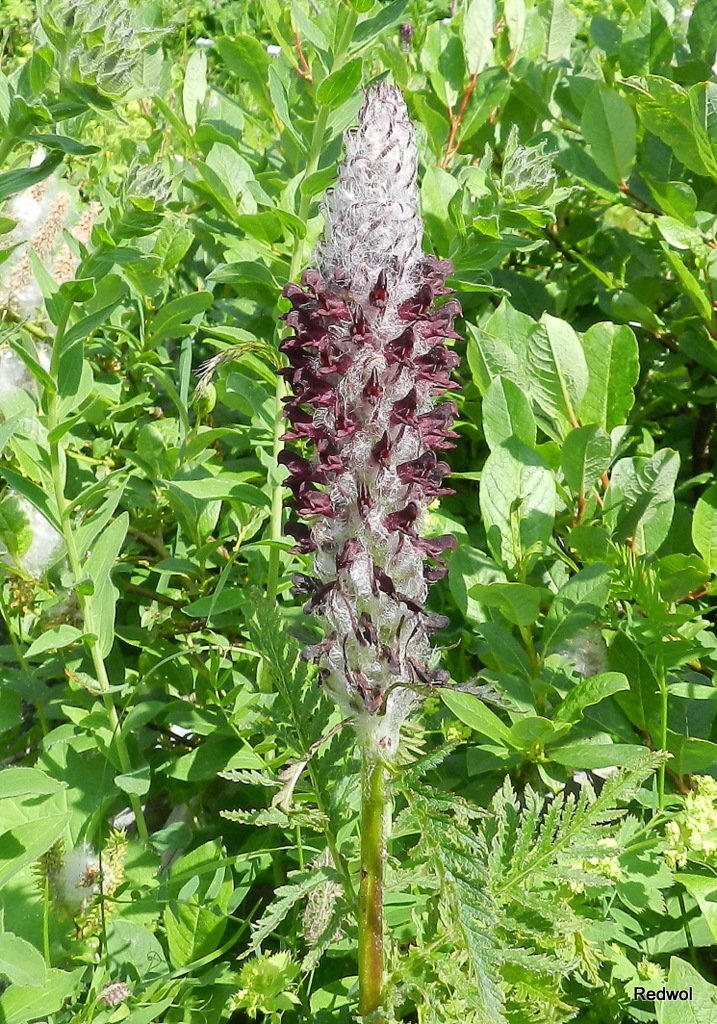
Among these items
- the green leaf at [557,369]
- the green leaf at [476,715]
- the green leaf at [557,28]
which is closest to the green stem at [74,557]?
the green leaf at [476,715]

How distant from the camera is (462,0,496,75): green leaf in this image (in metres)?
2.56

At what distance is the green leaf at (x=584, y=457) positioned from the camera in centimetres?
197

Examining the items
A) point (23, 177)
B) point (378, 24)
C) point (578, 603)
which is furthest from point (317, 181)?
point (578, 603)

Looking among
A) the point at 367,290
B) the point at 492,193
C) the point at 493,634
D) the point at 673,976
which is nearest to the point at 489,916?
the point at 673,976

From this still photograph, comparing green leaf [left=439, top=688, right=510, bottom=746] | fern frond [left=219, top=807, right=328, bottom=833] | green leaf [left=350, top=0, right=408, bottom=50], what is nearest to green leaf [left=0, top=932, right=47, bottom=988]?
A: fern frond [left=219, top=807, right=328, bottom=833]

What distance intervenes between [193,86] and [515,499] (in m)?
1.67

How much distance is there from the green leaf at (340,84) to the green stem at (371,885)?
1.34 metres

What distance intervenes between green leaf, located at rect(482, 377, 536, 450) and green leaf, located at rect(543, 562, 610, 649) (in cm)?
32

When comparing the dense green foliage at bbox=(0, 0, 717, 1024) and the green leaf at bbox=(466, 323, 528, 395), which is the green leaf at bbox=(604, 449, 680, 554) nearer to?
the dense green foliage at bbox=(0, 0, 717, 1024)

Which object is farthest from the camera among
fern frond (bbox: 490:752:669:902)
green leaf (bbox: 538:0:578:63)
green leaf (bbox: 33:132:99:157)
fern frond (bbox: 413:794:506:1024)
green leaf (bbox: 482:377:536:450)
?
green leaf (bbox: 538:0:578:63)

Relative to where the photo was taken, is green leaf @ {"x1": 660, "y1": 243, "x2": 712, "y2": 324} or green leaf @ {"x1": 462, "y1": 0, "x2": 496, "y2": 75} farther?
green leaf @ {"x1": 462, "y1": 0, "x2": 496, "y2": 75}

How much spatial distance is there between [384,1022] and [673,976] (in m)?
0.56

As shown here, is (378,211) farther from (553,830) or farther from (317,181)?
(553,830)

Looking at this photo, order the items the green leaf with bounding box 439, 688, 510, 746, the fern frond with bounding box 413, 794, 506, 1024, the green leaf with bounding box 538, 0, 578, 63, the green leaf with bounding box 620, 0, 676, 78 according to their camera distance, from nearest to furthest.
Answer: the fern frond with bounding box 413, 794, 506, 1024
the green leaf with bounding box 439, 688, 510, 746
the green leaf with bounding box 620, 0, 676, 78
the green leaf with bounding box 538, 0, 578, 63
